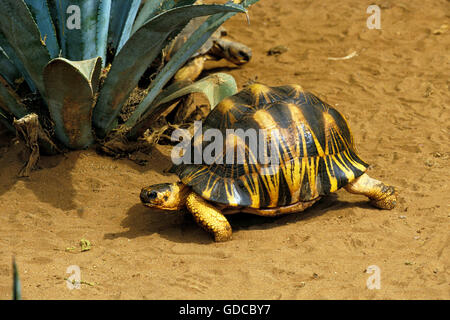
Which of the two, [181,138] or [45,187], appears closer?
[45,187]

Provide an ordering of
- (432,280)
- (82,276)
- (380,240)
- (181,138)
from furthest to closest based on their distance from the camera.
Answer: (181,138) < (380,240) < (82,276) < (432,280)

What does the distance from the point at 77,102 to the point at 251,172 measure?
1.52 m

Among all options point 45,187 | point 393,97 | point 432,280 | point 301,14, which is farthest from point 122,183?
point 301,14

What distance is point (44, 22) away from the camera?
4.64 m

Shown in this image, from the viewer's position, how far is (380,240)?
3.75 meters

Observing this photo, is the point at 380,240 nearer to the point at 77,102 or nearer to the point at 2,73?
the point at 77,102

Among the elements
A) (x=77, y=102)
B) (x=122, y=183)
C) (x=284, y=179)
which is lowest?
(x=122, y=183)

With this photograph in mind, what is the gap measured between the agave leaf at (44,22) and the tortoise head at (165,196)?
1.65 metres

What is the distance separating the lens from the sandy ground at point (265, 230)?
10.8 feet

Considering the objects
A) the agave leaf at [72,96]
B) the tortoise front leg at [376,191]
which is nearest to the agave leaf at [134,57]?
the agave leaf at [72,96]

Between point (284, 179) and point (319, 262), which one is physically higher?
point (284, 179)

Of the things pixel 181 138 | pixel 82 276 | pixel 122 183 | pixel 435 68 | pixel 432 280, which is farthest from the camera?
pixel 435 68
